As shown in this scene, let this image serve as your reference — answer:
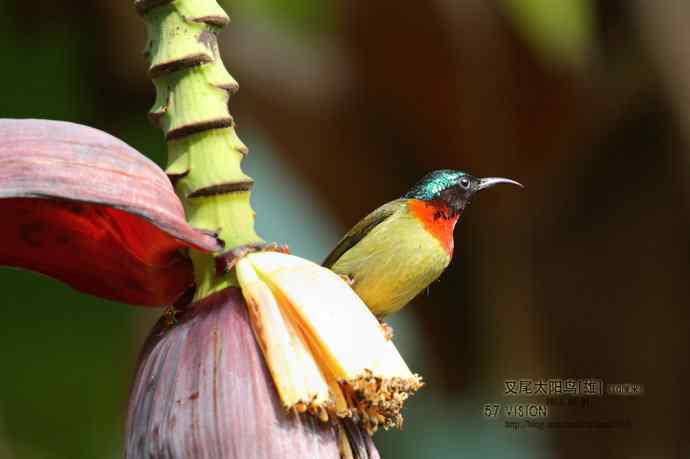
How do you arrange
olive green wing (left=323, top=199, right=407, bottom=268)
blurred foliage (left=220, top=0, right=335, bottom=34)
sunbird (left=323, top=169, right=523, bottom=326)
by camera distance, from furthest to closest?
blurred foliage (left=220, top=0, right=335, bottom=34) < olive green wing (left=323, top=199, right=407, bottom=268) < sunbird (left=323, top=169, right=523, bottom=326)

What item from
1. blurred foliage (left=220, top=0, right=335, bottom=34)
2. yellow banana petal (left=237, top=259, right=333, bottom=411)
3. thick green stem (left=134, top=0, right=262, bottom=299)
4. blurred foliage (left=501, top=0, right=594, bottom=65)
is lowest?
yellow banana petal (left=237, top=259, right=333, bottom=411)

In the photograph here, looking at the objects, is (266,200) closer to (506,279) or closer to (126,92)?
(126,92)

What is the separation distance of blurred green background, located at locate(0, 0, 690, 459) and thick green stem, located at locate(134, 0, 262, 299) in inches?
30.7

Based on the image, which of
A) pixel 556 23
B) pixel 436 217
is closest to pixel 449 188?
pixel 436 217

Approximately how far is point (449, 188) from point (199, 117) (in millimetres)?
628

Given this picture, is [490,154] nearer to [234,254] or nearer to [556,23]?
[556,23]

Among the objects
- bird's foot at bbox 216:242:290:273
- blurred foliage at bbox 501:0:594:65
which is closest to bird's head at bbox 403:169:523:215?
blurred foliage at bbox 501:0:594:65

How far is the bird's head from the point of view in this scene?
3.55ft

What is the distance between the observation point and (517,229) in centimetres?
179

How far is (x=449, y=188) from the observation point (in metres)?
1.10

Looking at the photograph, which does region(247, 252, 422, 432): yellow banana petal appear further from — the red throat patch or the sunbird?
the red throat patch

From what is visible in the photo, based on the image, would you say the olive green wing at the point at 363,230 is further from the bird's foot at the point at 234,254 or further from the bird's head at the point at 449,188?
the bird's foot at the point at 234,254

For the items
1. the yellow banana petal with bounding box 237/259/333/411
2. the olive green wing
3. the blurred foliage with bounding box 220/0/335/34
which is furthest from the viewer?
the blurred foliage with bounding box 220/0/335/34

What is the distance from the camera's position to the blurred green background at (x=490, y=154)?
4.62 feet
